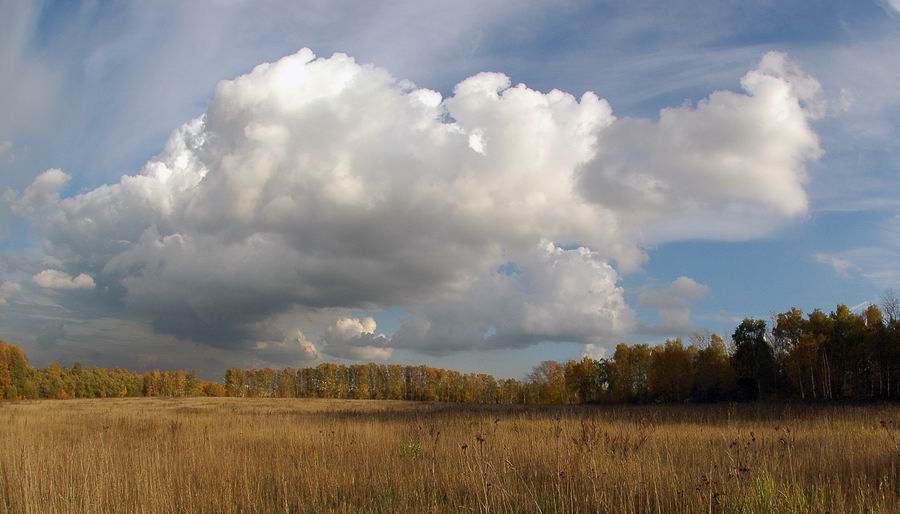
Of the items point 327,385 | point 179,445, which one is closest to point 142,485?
point 179,445

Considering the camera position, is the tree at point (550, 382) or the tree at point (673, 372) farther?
the tree at point (550, 382)

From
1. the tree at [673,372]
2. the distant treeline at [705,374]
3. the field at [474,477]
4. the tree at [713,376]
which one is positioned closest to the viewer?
the field at [474,477]

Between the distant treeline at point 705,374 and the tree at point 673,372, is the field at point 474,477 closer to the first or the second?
the distant treeline at point 705,374

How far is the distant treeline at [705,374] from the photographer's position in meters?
47.0

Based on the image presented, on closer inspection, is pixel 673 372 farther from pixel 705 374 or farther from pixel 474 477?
pixel 474 477

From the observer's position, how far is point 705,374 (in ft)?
184

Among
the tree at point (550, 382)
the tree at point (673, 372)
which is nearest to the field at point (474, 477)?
the tree at point (673, 372)

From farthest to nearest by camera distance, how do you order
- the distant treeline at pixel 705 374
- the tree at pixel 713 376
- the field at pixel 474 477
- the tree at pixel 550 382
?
the tree at pixel 550 382, the tree at pixel 713 376, the distant treeline at pixel 705 374, the field at pixel 474 477

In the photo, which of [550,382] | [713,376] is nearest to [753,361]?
[713,376]

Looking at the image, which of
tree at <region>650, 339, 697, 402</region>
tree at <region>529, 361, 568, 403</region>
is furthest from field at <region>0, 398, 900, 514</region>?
tree at <region>529, 361, 568, 403</region>

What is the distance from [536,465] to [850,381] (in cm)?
5323

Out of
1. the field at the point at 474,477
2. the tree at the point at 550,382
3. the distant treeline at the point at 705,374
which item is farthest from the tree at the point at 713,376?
the field at the point at 474,477

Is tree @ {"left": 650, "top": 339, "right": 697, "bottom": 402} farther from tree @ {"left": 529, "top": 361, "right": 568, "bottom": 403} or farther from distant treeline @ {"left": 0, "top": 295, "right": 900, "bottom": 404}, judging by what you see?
tree @ {"left": 529, "top": 361, "right": 568, "bottom": 403}

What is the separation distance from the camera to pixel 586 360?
7550 centimetres
